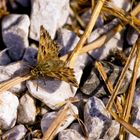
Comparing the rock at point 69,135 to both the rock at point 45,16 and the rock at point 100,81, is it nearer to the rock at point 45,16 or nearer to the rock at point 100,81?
the rock at point 100,81

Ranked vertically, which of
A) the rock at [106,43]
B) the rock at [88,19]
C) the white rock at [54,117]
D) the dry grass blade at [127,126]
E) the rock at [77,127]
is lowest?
the rock at [77,127]

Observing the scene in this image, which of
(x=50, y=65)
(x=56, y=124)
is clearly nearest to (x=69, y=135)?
(x=56, y=124)

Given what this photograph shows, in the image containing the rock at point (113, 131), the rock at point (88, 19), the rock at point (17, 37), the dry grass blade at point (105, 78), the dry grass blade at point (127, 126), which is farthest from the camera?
the rock at point (88, 19)

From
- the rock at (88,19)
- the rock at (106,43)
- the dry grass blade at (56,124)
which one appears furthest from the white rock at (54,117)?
the rock at (88,19)

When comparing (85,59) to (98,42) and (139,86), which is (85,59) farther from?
(139,86)

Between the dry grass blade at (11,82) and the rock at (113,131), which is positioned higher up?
the dry grass blade at (11,82)

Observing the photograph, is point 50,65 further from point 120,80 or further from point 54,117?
point 120,80

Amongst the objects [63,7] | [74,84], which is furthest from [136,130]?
[63,7]
